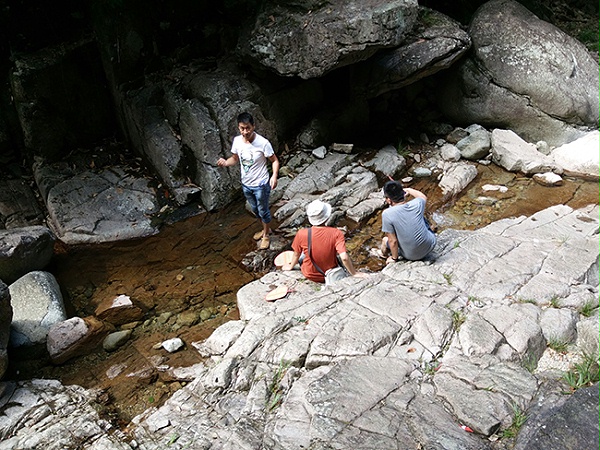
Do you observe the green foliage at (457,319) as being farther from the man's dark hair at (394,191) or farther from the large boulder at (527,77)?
the large boulder at (527,77)

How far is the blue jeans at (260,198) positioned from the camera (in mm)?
6705

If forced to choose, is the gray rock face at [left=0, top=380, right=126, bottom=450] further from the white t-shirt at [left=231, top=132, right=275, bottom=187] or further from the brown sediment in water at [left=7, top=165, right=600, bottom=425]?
the white t-shirt at [left=231, top=132, right=275, bottom=187]

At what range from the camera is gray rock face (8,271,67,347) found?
5.64 meters

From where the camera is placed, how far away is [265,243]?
7.20 meters

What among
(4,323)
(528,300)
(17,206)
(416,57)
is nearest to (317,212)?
(528,300)

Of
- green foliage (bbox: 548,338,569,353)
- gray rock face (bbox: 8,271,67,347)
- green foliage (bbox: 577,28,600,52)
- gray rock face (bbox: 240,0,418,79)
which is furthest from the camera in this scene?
green foliage (bbox: 577,28,600,52)

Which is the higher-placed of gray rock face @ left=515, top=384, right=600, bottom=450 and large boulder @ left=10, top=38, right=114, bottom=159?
large boulder @ left=10, top=38, right=114, bottom=159

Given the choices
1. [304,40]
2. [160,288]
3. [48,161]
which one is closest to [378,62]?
[304,40]

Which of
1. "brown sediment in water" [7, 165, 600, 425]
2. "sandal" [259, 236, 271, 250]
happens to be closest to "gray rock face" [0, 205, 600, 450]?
"brown sediment in water" [7, 165, 600, 425]

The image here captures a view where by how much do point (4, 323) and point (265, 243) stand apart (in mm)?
3363

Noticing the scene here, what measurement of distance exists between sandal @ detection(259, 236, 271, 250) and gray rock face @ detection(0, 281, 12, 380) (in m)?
3.23

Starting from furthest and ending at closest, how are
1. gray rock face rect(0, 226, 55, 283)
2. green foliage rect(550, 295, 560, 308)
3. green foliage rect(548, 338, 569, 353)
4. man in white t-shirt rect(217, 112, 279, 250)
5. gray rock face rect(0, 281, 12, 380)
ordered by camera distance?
gray rock face rect(0, 226, 55, 283) < man in white t-shirt rect(217, 112, 279, 250) < gray rock face rect(0, 281, 12, 380) < green foliage rect(550, 295, 560, 308) < green foliage rect(548, 338, 569, 353)

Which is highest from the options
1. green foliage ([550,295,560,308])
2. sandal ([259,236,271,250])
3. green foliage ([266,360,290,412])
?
green foliage ([266,360,290,412])

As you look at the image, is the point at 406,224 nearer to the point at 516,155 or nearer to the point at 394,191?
the point at 394,191
